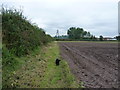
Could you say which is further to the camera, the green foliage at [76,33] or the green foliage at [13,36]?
the green foliage at [76,33]

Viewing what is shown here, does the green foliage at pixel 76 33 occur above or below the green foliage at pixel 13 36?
above

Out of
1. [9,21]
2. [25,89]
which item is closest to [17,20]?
[9,21]

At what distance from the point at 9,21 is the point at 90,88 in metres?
4.72

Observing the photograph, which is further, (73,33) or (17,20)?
(73,33)

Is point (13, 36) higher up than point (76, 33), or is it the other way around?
point (76, 33)

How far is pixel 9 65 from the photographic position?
5.33 metres

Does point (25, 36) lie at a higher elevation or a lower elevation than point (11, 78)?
higher

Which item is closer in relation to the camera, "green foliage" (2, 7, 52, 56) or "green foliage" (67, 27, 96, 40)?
"green foliage" (2, 7, 52, 56)

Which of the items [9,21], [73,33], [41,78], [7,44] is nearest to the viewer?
[41,78]

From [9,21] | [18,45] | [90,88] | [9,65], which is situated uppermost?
[9,21]

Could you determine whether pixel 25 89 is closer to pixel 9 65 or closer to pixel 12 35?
pixel 9 65

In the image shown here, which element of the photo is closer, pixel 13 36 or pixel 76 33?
pixel 13 36

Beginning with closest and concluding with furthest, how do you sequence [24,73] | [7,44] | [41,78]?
1. [41,78]
2. [24,73]
3. [7,44]

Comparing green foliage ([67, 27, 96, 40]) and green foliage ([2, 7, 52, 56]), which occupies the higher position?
green foliage ([67, 27, 96, 40])
